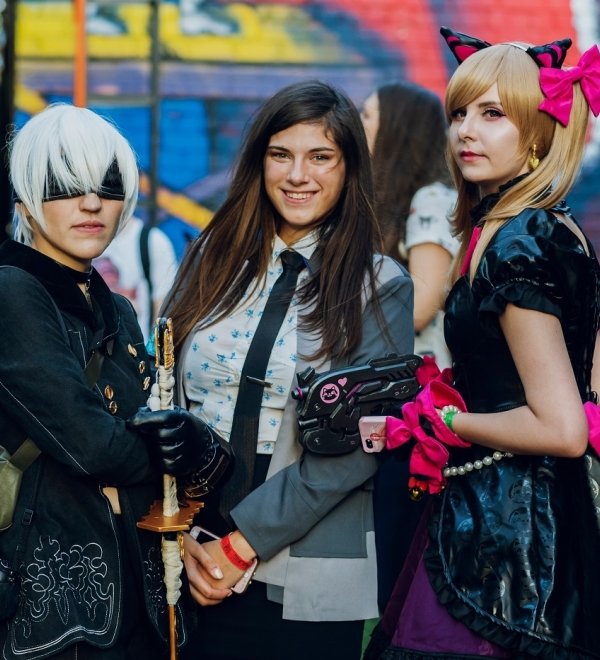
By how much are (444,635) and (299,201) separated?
126cm

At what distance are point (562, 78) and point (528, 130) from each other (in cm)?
14

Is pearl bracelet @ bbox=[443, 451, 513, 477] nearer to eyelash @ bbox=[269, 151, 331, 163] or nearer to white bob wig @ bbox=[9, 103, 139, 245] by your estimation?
eyelash @ bbox=[269, 151, 331, 163]

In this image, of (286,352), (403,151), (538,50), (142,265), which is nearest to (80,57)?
(142,265)

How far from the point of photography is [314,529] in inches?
111

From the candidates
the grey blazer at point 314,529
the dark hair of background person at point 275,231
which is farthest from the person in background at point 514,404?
the dark hair of background person at point 275,231

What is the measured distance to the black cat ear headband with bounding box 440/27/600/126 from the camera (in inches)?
101

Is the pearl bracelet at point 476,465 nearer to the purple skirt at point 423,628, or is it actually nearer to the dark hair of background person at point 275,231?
the purple skirt at point 423,628

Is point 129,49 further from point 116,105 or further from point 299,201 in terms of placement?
point 299,201

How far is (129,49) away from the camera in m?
7.13

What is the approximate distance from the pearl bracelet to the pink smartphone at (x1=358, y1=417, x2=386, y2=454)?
0.20 metres

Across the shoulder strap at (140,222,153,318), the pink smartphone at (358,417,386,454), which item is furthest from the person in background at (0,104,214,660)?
the shoulder strap at (140,222,153,318)

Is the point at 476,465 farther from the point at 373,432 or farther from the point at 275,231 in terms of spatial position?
the point at 275,231

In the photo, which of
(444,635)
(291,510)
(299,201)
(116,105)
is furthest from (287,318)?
(116,105)

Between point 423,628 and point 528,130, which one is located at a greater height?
point 528,130
